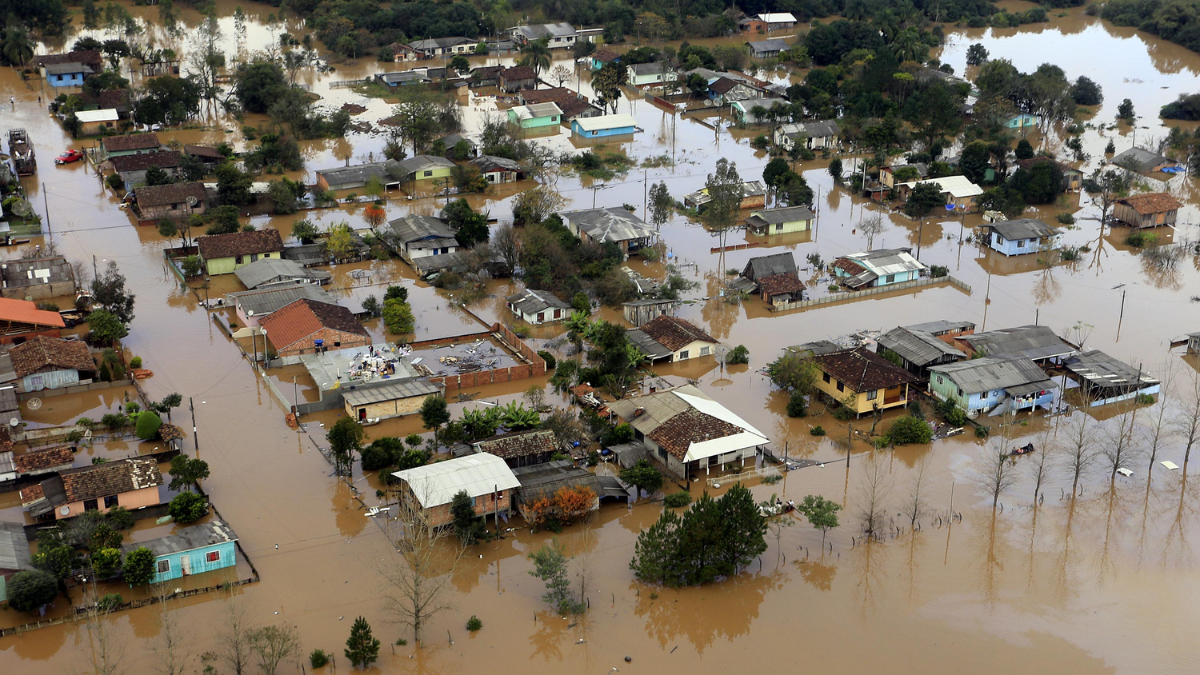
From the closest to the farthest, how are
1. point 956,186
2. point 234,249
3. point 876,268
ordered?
point 876,268 → point 234,249 → point 956,186

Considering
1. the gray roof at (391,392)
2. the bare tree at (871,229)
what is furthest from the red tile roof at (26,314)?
the bare tree at (871,229)

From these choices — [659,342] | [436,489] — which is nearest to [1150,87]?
[659,342]

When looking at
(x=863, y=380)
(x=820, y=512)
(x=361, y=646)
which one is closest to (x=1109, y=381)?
(x=863, y=380)

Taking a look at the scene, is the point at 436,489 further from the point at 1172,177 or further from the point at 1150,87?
the point at 1150,87

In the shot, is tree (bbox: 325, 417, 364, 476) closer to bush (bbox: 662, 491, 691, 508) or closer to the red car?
bush (bbox: 662, 491, 691, 508)

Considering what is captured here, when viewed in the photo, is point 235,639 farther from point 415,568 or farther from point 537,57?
point 537,57

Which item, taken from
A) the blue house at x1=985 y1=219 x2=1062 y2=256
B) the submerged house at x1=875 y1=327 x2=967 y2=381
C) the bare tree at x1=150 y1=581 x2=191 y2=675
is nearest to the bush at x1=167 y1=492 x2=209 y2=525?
the bare tree at x1=150 y1=581 x2=191 y2=675
